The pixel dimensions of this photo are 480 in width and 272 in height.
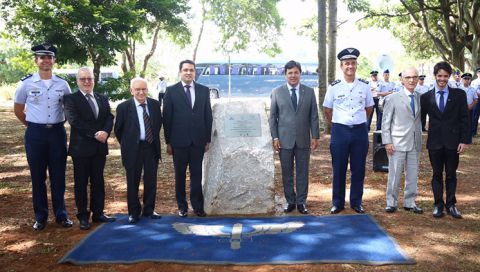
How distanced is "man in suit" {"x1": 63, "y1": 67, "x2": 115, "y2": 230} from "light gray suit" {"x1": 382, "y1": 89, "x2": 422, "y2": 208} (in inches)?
123

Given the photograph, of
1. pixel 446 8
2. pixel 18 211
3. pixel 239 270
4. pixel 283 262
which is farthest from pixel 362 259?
pixel 446 8

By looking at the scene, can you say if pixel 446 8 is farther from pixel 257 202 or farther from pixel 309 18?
pixel 257 202

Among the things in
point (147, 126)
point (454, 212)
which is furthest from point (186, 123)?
point (454, 212)

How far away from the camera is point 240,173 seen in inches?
201

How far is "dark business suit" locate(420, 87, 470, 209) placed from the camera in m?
4.75

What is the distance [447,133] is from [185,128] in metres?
2.88

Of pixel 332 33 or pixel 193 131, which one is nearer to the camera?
pixel 193 131

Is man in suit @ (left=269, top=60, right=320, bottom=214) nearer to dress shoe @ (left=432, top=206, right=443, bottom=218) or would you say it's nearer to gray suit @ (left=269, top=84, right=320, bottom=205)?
gray suit @ (left=269, top=84, right=320, bottom=205)

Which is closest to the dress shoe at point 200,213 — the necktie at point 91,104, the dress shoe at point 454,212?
the necktie at point 91,104

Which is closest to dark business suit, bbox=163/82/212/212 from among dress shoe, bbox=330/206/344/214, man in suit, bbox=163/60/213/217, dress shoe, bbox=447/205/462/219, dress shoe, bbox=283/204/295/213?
man in suit, bbox=163/60/213/217

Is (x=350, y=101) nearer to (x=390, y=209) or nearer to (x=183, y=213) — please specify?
(x=390, y=209)

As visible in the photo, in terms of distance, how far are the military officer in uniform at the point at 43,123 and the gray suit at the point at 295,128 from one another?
2364 millimetres

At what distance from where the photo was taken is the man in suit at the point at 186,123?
487 cm

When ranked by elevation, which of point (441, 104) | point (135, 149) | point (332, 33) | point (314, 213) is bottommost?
point (314, 213)
